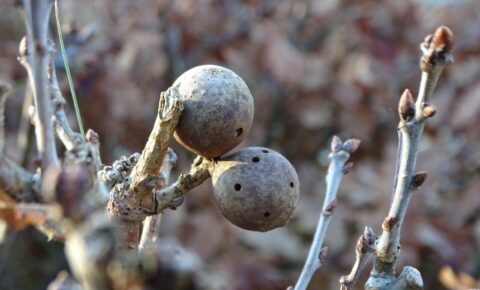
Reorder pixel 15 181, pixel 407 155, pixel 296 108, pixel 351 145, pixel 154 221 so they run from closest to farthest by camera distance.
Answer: pixel 15 181, pixel 407 155, pixel 154 221, pixel 351 145, pixel 296 108

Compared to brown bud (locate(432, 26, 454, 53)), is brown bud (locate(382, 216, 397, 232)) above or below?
below

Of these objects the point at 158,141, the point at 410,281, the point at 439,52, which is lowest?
the point at 410,281

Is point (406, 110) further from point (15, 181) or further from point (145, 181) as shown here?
point (15, 181)

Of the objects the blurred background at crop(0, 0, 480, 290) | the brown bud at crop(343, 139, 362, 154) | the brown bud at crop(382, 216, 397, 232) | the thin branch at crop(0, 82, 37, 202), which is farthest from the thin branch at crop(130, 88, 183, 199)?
the blurred background at crop(0, 0, 480, 290)

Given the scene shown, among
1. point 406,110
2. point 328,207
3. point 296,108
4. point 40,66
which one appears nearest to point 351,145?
point 328,207

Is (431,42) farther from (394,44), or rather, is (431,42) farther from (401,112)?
(394,44)

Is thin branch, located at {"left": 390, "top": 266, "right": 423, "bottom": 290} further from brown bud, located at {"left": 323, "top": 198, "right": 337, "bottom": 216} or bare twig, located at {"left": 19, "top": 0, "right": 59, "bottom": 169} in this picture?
bare twig, located at {"left": 19, "top": 0, "right": 59, "bottom": 169}
